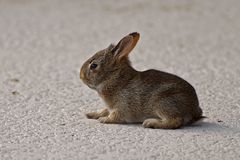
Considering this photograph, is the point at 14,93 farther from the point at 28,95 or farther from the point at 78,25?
the point at 78,25

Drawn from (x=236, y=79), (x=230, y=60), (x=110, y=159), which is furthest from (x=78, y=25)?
(x=110, y=159)

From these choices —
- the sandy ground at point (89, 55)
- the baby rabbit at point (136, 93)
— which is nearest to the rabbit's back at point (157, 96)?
the baby rabbit at point (136, 93)

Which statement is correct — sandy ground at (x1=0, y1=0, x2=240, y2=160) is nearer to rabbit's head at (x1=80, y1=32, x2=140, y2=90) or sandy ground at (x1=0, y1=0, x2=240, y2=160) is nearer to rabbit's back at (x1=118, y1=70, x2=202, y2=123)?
rabbit's back at (x1=118, y1=70, x2=202, y2=123)

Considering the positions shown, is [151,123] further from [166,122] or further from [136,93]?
[136,93]

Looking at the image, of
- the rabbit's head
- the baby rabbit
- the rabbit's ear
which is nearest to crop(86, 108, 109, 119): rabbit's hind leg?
the baby rabbit

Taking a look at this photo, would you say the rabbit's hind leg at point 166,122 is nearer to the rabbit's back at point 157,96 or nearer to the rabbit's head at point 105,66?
the rabbit's back at point 157,96

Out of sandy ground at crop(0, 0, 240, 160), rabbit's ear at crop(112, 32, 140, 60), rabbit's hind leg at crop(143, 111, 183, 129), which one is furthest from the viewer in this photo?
rabbit's ear at crop(112, 32, 140, 60)
